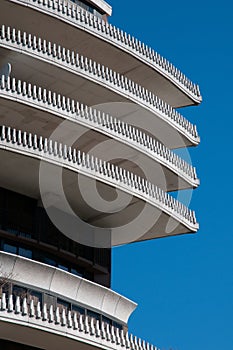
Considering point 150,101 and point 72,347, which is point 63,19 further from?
point 72,347

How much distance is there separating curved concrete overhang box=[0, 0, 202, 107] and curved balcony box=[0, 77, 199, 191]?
115 inches

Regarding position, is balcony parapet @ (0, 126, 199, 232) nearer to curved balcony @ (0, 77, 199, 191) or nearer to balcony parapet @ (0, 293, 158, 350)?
curved balcony @ (0, 77, 199, 191)

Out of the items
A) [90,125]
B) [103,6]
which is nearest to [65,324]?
[90,125]

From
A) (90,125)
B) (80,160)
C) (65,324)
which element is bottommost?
Answer: (65,324)

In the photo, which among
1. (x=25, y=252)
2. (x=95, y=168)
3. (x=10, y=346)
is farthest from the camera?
(x=25, y=252)

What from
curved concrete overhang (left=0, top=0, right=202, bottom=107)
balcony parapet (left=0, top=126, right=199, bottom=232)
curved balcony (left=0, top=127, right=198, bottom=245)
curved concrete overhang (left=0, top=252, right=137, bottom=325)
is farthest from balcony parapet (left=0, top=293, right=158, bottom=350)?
curved concrete overhang (left=0, top=0, right=202, bottom=107)

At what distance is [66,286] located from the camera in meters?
39.5

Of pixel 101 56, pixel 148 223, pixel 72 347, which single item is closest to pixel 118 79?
pixel 101 56

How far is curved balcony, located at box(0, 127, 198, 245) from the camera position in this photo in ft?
124

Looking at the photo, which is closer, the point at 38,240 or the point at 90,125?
the point at 38,240

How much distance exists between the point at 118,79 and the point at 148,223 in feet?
22.6

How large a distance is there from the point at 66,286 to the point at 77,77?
30.7ft

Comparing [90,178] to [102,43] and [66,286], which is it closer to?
[66,286]

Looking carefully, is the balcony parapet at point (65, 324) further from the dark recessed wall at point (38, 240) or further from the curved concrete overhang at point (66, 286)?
the dark recessed wall at point (38, 240)
